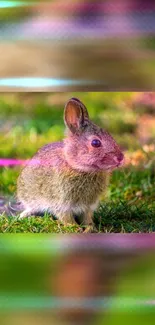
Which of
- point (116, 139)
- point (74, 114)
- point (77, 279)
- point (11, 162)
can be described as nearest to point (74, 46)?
point (74, 114)

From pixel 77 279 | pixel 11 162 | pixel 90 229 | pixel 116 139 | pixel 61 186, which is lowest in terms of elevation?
pixel 77 279

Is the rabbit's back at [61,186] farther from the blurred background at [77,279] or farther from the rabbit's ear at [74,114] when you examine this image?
the blurred background at [77,279]

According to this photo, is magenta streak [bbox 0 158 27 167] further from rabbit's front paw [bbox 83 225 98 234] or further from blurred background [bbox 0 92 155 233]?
rabbit's front paw [bbox 83 225 98 234]

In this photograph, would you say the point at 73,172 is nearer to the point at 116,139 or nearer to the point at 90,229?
the point at 90,229

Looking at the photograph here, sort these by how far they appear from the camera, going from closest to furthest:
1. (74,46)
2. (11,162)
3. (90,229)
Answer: (74,46), (90,229), (11,162)

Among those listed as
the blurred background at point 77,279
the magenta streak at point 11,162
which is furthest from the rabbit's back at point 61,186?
the magenta streak at point 11,162

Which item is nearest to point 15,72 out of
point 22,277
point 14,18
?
point 14,18

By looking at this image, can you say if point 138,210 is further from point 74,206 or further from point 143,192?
point 143,192

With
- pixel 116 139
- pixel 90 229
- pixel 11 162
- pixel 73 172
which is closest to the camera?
pixel 90 229
